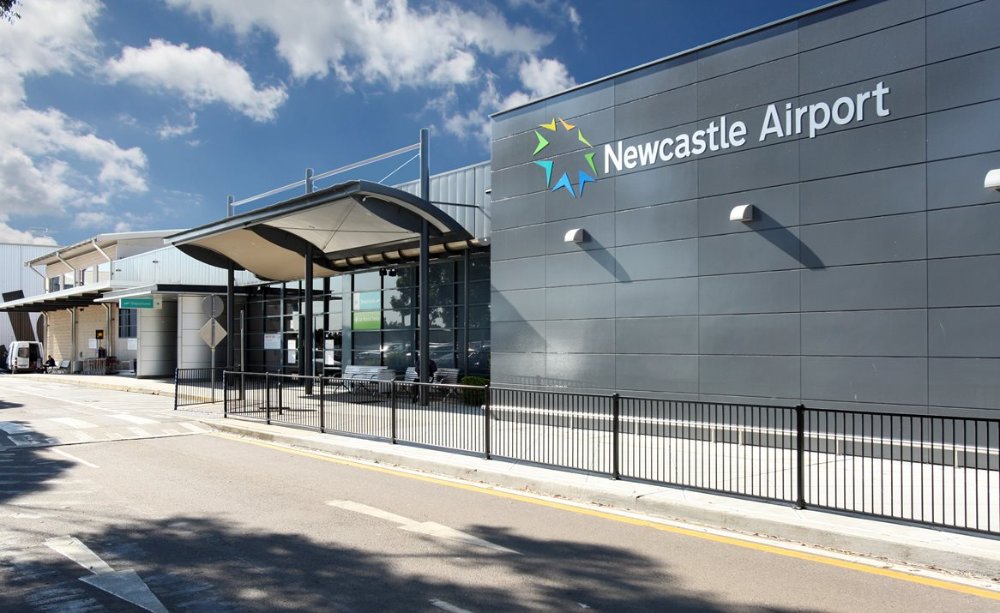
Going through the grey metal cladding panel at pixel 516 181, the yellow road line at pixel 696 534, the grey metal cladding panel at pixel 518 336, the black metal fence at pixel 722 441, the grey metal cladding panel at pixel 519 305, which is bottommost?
the yellow road line at pixel 696 534

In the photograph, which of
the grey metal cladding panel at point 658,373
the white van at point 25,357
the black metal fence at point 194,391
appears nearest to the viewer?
the grey metal cladding panel at point 658,373

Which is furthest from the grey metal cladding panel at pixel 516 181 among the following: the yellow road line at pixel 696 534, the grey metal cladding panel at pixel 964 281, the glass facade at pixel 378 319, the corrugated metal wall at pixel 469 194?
the grey metal cladding panel at pixel 964 281

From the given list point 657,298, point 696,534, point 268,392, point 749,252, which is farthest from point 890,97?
point 268,392

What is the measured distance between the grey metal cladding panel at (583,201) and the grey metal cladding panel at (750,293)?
Answer: 2778 millimetres

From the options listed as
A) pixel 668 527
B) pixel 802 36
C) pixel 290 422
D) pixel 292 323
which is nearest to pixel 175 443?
pixel 290 422

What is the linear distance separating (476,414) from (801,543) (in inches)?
251

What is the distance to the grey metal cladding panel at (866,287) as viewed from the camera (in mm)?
10445

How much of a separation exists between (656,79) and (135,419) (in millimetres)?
14683

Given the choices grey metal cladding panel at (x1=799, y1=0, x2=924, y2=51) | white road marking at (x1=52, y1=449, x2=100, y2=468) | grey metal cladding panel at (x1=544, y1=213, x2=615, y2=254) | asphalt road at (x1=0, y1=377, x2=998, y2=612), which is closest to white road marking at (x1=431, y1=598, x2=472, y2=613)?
asphalt road at (x1=0, y1=377, x2=998, y2=612)

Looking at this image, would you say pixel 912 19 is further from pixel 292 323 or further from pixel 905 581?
pixel 292 323

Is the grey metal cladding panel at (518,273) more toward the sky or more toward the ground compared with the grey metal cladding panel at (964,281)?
more toward the sky

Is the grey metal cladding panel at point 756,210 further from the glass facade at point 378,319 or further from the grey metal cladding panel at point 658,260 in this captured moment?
the glass facade at point 378,319

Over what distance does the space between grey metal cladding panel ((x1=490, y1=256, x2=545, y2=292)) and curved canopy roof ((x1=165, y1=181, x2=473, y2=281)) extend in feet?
7.42

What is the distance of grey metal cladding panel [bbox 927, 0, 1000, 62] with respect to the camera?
9.81m
